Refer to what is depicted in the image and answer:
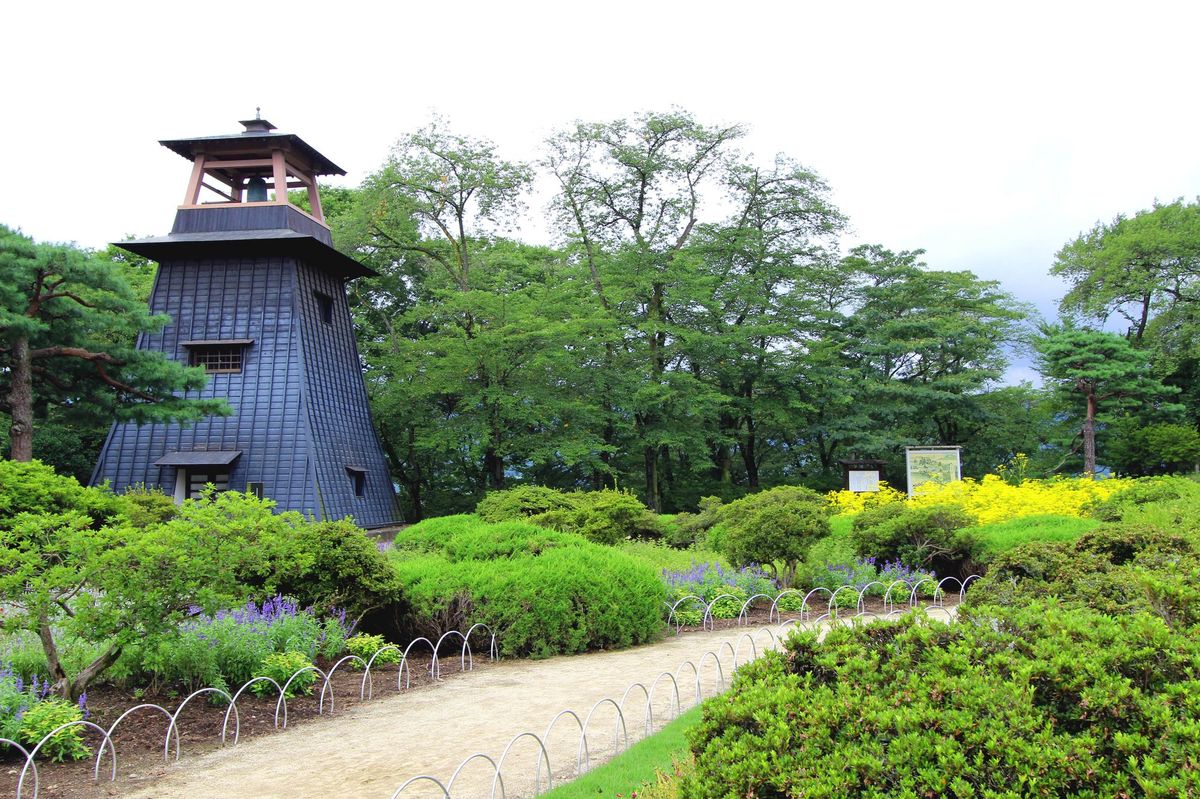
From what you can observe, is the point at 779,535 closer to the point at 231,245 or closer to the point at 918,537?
the point at 918,537

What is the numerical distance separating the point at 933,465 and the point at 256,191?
17.8 metres

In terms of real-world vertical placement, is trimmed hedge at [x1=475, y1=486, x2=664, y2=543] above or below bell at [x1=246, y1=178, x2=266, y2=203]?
below

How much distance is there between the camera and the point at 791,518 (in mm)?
11539

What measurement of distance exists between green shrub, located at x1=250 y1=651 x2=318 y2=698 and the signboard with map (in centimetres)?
1664

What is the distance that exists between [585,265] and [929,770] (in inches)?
971

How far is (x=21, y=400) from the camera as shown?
54.7ft

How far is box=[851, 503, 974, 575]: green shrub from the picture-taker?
12.5 m

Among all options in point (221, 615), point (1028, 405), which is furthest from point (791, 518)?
point (1028, 405)

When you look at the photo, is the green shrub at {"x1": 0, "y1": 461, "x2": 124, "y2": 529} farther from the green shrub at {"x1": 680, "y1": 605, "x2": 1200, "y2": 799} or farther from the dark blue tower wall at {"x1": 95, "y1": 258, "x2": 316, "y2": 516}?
the green shrub at {"x1": 680, "y1": 605, "x2": 1200, "y2": 799}

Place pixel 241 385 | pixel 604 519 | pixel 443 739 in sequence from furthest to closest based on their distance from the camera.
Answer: pixel 241 385 → pixel 604 519 → pixel 443 739

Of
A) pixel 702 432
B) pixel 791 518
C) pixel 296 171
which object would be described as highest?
pixel 296 171

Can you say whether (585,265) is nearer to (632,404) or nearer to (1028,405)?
(632,404)

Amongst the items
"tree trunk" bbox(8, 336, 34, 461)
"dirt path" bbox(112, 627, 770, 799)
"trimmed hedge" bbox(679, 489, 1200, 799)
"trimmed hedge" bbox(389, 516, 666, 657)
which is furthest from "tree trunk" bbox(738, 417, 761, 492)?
"trimmed hedge" bbox(679, 489, 1200, 799)

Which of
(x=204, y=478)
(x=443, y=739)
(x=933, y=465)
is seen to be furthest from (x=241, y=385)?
(x=933, y=465)
